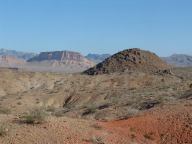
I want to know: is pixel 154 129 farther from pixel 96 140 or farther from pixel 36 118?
pixel 36 118

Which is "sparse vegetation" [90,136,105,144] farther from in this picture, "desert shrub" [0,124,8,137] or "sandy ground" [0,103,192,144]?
"desert shrub" [0,124,8,137]

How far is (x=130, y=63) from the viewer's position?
90750mm

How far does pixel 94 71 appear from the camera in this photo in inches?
3551

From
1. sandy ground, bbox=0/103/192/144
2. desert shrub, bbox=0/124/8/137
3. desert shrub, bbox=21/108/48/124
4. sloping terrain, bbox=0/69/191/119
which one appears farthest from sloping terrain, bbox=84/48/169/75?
desert shrub, bbox=0/124/8/137

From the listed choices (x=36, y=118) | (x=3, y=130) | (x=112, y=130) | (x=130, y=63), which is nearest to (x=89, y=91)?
(x=130, y=63)

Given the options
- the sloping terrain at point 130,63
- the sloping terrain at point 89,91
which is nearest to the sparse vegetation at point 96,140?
the sloping terrain at point 89,91

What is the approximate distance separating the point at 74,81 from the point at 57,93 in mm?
15126

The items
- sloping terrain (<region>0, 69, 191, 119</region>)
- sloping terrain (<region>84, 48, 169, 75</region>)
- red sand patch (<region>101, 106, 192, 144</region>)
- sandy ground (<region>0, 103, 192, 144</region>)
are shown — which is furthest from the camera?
sloping terrain (<region>84, 48, 169, 75</region>)

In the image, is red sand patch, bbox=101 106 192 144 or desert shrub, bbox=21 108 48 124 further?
red sand patch, bbox=101 106 192 144

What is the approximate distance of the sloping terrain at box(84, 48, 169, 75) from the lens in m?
88.6

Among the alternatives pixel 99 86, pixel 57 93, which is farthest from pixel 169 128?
pixel 99 86

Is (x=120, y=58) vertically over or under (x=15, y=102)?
over

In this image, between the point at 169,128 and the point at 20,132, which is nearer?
the point at 20,132

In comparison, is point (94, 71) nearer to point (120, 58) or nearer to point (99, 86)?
point (120, 58)
